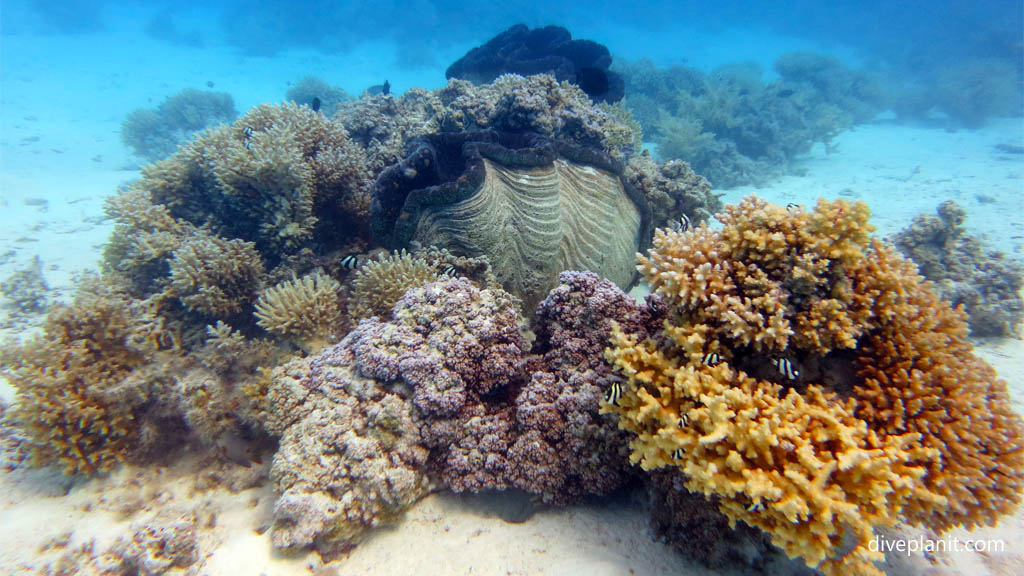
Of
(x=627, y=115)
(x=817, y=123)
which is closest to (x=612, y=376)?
(x=627, y=115)

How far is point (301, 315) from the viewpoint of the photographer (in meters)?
4.25

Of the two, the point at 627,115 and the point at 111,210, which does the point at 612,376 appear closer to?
the point at 111,210

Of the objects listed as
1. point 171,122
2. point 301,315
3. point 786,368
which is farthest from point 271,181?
point 171,122

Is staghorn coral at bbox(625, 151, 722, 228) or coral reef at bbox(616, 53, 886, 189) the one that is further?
coral reef at bbox(616, 53, 886, 189)

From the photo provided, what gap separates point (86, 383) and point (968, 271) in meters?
11.9

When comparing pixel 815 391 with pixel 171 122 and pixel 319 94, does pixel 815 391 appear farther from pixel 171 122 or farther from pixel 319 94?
pixel 171 122

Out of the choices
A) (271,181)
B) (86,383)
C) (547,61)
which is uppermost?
(547,61)

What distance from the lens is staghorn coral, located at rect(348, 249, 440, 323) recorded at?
4309mm

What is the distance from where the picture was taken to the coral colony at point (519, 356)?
2402 millimetres

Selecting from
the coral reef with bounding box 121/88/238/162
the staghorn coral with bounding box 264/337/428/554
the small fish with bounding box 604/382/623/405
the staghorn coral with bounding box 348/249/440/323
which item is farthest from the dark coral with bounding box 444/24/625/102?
the coral reef with bounding box 121/88/238/162

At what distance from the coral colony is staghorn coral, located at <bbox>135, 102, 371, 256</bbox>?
0.04m

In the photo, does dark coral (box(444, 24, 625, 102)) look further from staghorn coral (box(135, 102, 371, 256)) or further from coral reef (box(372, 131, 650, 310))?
staghorn coral (box(135, 102, 371, 256))

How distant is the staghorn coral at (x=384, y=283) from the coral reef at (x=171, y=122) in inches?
729

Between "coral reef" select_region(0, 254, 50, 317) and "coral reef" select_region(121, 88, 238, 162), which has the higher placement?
"coral reef" select_region(121, 88, 238, 162)
